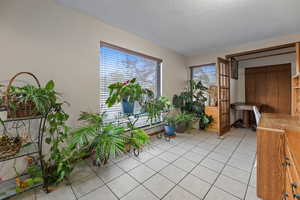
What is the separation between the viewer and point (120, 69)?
2.59 metres

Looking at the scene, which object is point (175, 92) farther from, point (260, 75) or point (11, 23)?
point (11, 23)

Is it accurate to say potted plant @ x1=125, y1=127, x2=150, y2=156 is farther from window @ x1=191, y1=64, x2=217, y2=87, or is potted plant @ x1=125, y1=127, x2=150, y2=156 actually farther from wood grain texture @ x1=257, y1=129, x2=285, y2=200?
window @ x1=191, y1=64, x2=217, y2=87

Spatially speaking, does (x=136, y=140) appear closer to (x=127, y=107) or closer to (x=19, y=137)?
(x=127, y=107)

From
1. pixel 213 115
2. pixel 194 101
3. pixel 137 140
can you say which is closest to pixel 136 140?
pixel 137 140

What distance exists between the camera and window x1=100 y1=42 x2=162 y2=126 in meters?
2.35

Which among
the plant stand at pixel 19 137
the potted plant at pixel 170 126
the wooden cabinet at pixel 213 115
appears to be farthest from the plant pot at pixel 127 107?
the wooden cabinet at pixel 213 115

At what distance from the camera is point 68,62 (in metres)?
1.88

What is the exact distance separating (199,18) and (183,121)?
7.47 feet

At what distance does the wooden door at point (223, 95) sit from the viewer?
3137 mm

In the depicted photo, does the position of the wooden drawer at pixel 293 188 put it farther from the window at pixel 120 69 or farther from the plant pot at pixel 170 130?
the plant pot at pixel 170 130

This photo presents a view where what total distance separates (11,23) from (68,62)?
0.67 metres

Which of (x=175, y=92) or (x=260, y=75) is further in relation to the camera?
(x=260, y=75)

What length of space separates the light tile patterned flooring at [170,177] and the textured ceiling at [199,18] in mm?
2372

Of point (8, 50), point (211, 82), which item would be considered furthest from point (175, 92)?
point (8, 50)
